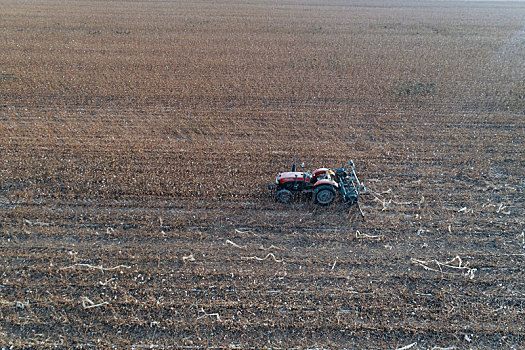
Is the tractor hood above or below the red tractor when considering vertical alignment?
above

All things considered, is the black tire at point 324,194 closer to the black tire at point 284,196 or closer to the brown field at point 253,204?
the brown field at point 253,204

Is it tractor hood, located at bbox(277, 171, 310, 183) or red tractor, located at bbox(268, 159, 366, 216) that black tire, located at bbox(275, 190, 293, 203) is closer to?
red tractor, located at bbox(268, 159, 366, 216)

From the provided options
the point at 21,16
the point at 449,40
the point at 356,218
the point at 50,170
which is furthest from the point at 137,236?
the point at 21,16

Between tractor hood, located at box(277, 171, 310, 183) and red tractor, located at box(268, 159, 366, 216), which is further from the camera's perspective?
tractor hood, located at box(277, 171, 310, 183)

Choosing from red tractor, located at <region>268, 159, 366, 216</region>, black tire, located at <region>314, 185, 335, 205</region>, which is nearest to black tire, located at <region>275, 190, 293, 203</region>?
red tractor, located at <region>268, 159, 366, 216</region>

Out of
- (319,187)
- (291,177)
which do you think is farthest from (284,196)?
(319,187)

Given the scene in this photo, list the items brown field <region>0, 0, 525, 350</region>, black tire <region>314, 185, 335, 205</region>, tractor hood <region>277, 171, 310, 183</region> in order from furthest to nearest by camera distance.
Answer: tractor hood <region>277, 171, 310, 183</region>, black tire <region>314, 185, 335, 205</region>, brown field <region>0, 0, 525, 350</region>

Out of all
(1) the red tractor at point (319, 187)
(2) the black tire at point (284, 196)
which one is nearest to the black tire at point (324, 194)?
(1) the red tractor at point (319, 187)
